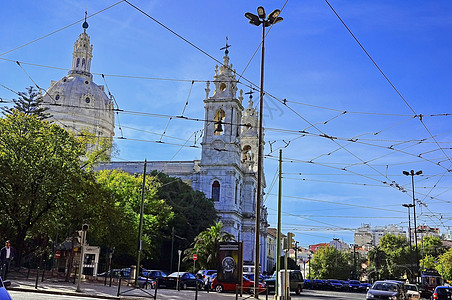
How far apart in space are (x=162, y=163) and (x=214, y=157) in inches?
514

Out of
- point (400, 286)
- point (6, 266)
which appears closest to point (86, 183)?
point (6, 266)

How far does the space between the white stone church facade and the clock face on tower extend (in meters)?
40.8

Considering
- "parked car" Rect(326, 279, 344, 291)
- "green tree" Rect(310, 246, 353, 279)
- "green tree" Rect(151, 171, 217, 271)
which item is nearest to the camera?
"parked car" Rect(326, 279, 344, 291)

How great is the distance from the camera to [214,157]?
77688 millimetres

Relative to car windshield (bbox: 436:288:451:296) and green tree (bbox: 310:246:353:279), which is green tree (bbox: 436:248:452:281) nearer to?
green tree (bbox: 310:246:353:279)

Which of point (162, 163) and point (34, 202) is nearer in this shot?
point (34, 202)

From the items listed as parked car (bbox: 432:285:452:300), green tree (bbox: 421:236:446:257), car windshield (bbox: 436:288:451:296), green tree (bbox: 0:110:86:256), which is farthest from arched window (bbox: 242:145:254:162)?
parked car (bbox: 432:285:452:300)

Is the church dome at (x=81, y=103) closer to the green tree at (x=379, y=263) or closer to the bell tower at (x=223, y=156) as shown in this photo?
the bell tower at (x=223, y=156)

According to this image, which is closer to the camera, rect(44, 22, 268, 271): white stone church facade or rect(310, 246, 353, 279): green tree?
rect(44, 22, 268, 271): white stone church facade

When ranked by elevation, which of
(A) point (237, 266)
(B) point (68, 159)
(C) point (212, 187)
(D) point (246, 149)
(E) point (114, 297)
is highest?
(D) point (246, 149)

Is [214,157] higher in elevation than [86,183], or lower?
higher

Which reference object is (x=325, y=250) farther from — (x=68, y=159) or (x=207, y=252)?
(x=68, y=159)

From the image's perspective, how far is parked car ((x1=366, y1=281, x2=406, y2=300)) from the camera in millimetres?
20781

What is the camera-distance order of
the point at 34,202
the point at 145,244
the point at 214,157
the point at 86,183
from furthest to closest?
the point at 214,157 → the point at 145,244 → the point at 86,183 → the point at 34,202
